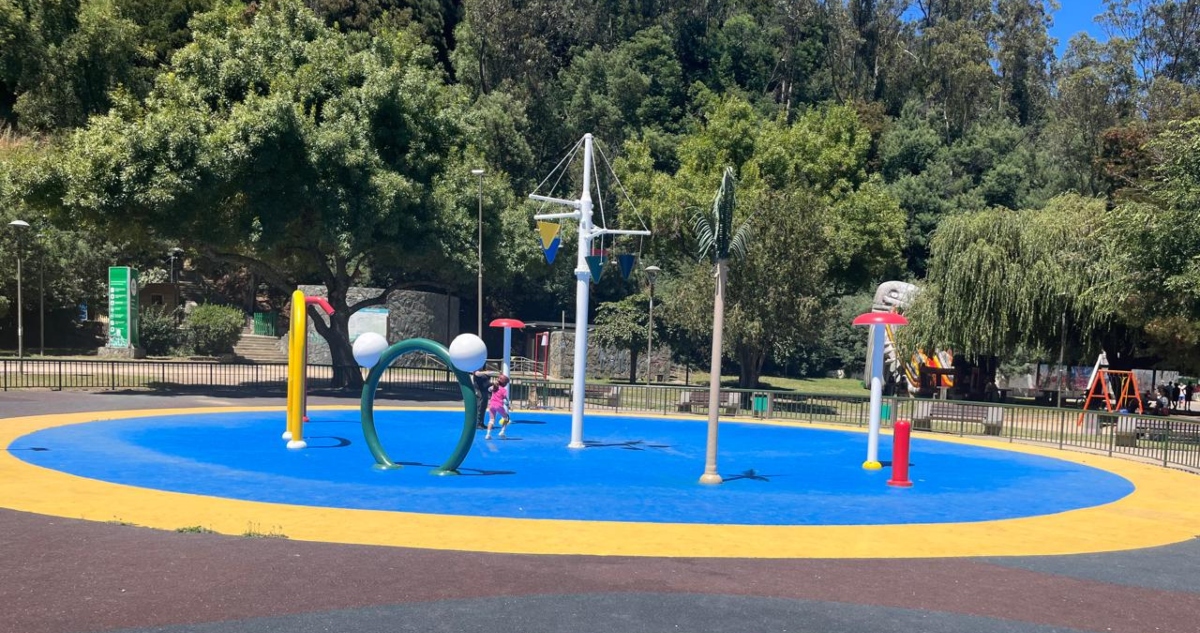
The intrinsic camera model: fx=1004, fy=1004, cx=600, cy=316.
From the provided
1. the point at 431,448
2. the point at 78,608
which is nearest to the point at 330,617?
the point at 78,608

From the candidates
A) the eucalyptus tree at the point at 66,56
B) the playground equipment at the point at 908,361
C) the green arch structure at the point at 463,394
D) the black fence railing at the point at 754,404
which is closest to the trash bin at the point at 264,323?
the eucalyptus tree at the point at 66,56

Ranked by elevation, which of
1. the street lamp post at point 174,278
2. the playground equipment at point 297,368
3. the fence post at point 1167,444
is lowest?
the fence post at point 1167,444

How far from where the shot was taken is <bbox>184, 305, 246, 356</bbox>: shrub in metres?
53.5

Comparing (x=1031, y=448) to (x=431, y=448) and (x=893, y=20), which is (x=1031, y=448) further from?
(x=893, y=20)

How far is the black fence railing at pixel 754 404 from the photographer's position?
2745 centimetres

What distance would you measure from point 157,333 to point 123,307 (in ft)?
15.7

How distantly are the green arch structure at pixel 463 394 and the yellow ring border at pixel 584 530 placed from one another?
433 cm

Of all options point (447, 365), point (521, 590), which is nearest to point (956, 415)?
point (447, 365)

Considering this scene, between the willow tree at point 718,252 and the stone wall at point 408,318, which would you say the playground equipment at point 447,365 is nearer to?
the willow tree at point 718,252

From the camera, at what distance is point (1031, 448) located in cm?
2812

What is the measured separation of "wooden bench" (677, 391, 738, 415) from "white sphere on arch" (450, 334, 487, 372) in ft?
60.9

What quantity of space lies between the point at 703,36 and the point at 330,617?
77.3 meters

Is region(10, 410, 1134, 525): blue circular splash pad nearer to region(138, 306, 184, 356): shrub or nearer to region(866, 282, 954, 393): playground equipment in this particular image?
region(866, 282, 954, 393): playground equipment

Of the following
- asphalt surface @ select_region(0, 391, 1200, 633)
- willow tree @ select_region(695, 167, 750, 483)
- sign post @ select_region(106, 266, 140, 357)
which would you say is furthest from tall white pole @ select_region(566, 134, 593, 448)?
sign post @ select_region(106, 266, 140, 357)
